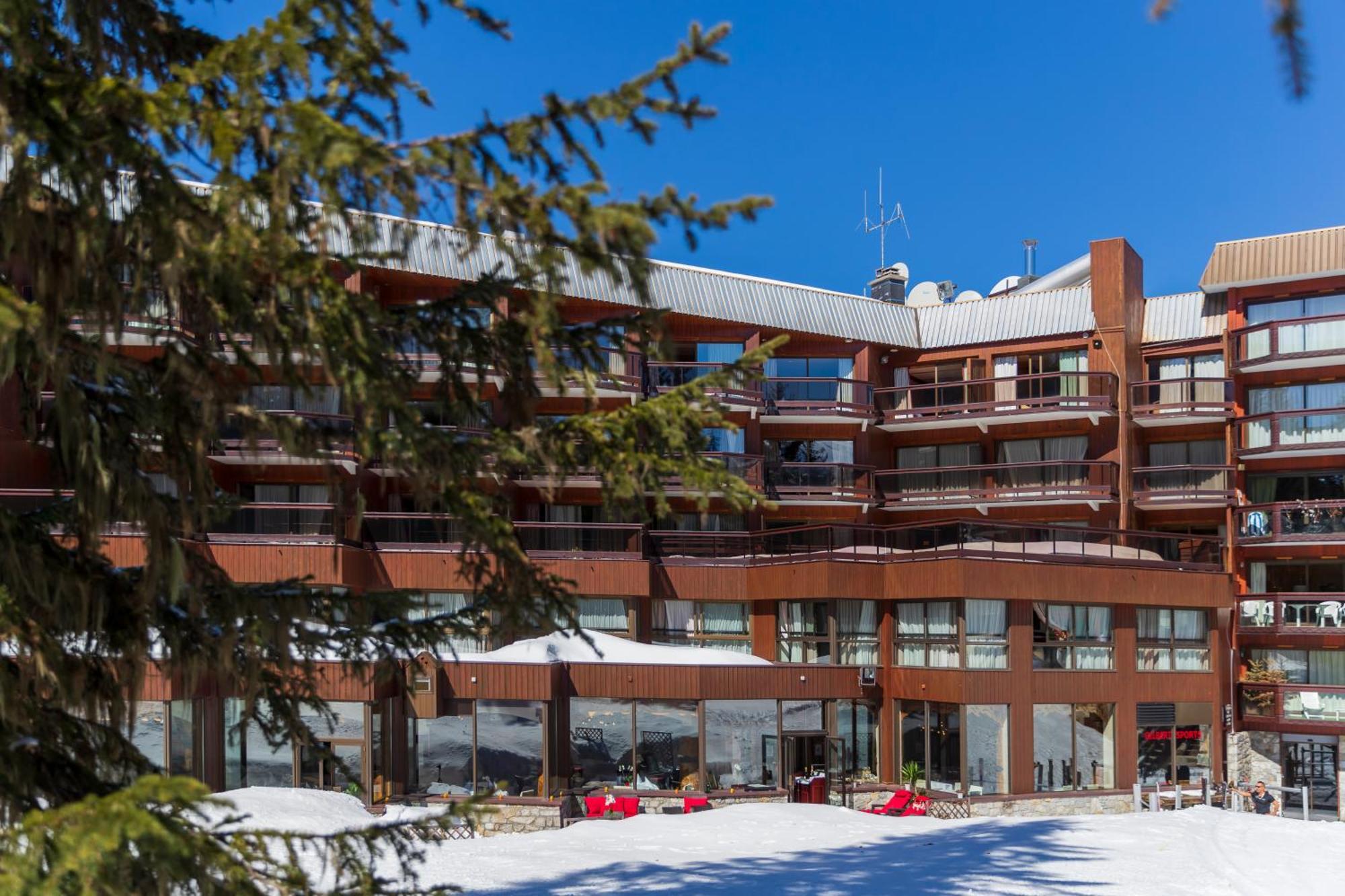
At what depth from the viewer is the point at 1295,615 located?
105ft

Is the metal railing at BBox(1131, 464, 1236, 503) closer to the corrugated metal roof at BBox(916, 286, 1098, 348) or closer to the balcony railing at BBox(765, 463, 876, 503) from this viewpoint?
the corrugated metal roof at BBox(916, 286, 1098, 348)

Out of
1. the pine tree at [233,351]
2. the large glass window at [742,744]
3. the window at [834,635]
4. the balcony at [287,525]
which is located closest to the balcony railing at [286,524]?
the balcony at [287,525]

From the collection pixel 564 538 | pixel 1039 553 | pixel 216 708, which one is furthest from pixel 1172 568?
pixel 216 708

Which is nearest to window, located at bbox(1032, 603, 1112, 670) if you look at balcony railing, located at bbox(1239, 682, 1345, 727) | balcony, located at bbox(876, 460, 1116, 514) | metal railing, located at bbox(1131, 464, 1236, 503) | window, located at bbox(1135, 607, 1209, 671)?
window, located at bbox(1135, 607, 1209, 671)

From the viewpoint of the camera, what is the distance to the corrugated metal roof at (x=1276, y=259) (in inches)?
1289

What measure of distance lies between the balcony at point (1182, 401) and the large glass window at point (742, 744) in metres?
13.8

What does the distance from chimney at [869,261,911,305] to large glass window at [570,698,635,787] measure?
19.6 metres

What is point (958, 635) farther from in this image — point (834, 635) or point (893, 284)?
point (893, 284)

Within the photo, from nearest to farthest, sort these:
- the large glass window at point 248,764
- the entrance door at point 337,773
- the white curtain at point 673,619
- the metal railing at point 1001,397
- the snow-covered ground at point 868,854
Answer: the snow-covered ground at point 868,854 < the large glass window at point 248,764 < the entrance door at point 337,773 < the white curtain at point 673,619 < the metal railing at point 1001,397

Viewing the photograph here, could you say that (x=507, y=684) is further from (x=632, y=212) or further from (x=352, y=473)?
(x=632, y=212)

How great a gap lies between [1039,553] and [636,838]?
1321 cm

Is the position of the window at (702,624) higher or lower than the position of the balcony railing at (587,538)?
lower

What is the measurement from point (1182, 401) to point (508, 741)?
63.5 ft

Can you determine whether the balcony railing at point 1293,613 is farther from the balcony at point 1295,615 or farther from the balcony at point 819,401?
the balcony at point 819,401
